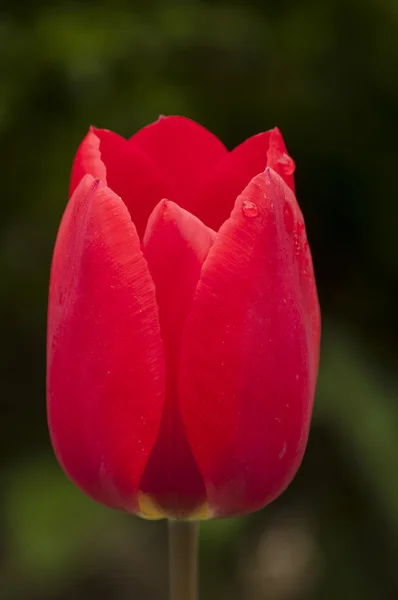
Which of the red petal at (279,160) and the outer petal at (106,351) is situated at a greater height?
the red petal at (279,160)

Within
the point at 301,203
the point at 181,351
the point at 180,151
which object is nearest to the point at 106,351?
the point at 181,351

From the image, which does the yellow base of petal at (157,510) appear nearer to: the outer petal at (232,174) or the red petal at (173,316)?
the red petal at (173,316)

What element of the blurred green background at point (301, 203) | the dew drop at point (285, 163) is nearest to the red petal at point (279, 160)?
the dew drop at point (285, 163)

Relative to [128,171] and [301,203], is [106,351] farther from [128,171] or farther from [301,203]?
[301,203]

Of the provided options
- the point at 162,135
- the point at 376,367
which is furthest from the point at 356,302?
the point at 162,135

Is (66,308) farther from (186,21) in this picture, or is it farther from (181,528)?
(186,21)

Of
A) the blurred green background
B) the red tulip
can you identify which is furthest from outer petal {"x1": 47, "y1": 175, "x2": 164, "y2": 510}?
the blurred green background

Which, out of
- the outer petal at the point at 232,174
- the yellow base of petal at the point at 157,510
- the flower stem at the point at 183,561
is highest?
the outer petal at the point at 232,174
